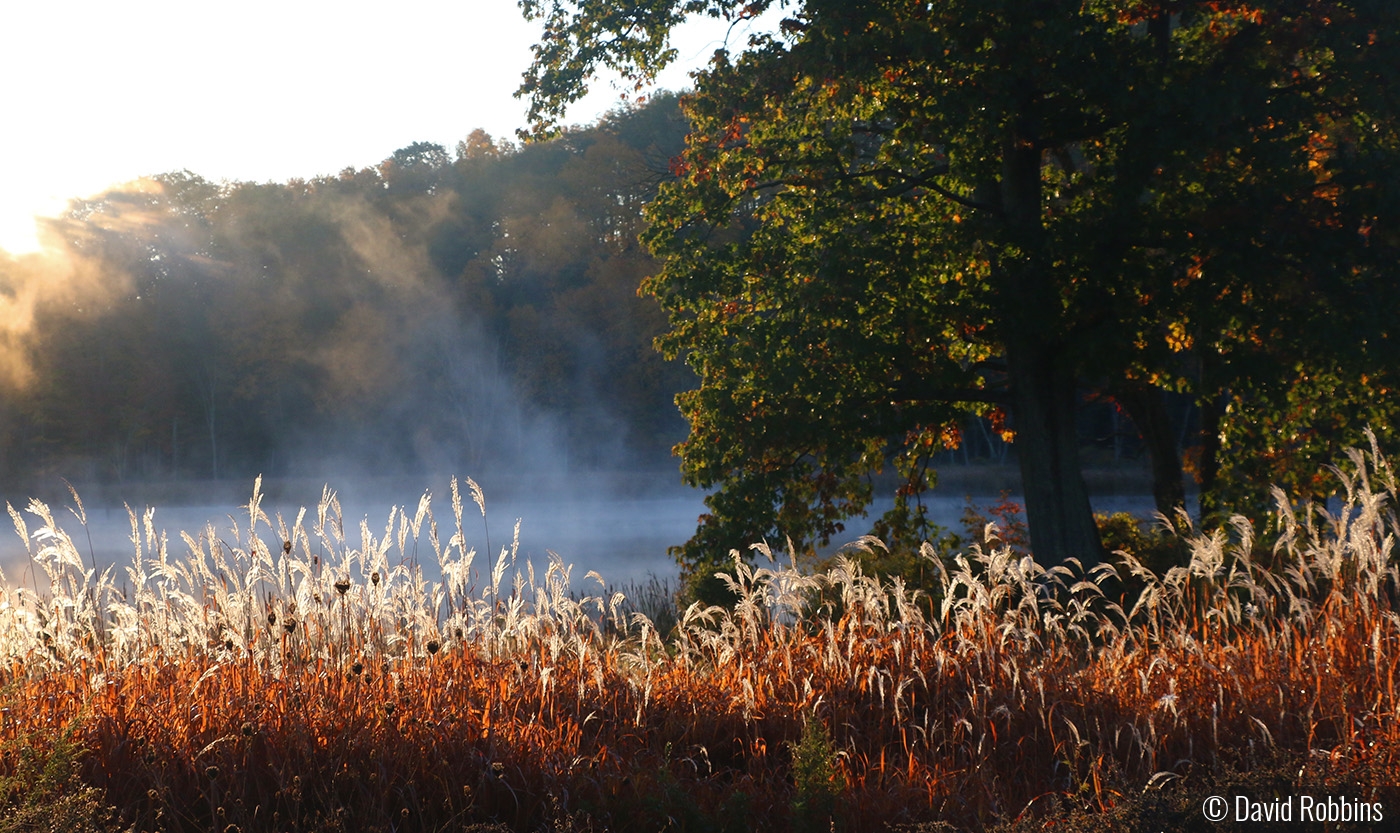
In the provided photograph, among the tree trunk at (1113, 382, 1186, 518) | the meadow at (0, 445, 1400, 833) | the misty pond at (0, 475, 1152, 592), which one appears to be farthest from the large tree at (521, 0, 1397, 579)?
the misty pond at (0, 475, 1152, 592)

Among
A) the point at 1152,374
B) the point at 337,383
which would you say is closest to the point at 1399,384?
the point at 1152,374

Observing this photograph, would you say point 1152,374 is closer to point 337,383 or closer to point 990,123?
point 990,123

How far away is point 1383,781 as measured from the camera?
3.47 metres

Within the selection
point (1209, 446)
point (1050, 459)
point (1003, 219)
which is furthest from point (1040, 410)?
point (1209, 446)

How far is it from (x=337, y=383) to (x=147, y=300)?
8309 mm

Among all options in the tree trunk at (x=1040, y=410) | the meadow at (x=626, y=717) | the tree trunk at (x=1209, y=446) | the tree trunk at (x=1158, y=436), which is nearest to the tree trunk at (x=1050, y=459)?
the tree trunk at (x=1040, y=410)

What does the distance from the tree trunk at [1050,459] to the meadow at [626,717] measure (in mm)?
4981

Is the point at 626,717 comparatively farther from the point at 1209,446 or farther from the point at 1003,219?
the point at 1209,446

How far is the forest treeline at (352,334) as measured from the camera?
1451 inches

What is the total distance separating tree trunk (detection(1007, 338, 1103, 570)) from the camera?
1021 cm

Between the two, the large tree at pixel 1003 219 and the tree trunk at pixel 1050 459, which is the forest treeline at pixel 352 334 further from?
the tree trunk at pixel 1050 459

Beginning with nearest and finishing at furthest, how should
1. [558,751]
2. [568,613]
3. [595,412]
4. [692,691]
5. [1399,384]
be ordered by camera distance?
[558,751], [692,691], [568,613], [1399,384], [595,412]

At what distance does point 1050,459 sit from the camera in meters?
10.4

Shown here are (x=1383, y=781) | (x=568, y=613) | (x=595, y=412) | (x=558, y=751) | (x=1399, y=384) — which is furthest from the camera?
(x=595, y=412)
